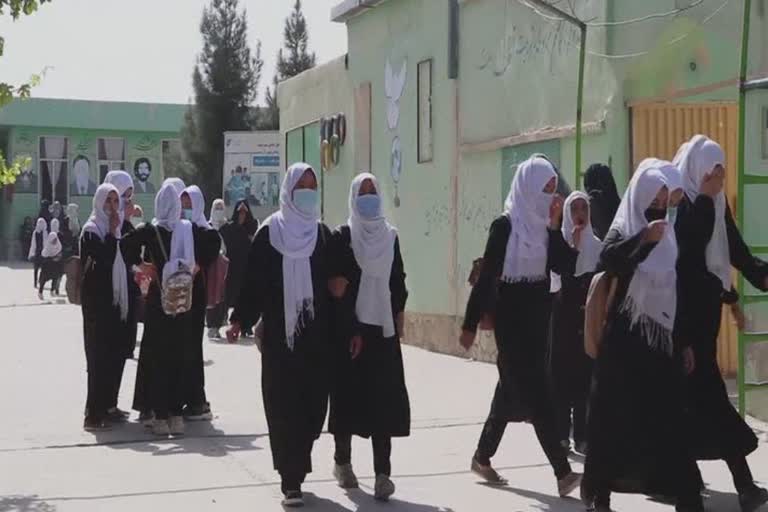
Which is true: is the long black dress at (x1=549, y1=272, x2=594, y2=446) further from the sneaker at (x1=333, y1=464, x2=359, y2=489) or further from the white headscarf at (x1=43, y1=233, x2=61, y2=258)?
the white headscarf at (x1=43, y1=233, x2=61, y2=258)

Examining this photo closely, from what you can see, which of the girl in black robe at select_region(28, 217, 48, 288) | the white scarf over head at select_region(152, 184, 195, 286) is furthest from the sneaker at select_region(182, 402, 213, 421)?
the girl in black robe at select_region(28, 217, 48, 288)

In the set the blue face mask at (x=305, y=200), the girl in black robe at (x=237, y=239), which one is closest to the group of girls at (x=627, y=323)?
the blue face mask at (x=305, y=200)

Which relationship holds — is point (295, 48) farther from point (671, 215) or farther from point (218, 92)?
point (671, 215)

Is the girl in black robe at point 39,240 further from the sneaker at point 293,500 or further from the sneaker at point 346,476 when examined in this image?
the sneaker at point 293,500

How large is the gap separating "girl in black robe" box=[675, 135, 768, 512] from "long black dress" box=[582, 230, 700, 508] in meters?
0.49

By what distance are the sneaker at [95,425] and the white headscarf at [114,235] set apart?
0.75 meters

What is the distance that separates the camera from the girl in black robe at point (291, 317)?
6.66m

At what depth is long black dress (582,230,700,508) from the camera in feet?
18.4

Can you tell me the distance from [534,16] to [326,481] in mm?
6402

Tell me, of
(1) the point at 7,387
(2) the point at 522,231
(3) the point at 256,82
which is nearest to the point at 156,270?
(2) the point at 522,231

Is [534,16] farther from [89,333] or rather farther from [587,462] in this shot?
[587,462]

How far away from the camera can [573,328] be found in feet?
25.0

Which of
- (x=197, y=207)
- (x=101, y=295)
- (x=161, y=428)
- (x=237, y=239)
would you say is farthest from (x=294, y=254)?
(x=237, y=239)

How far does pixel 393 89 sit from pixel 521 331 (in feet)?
31.6
